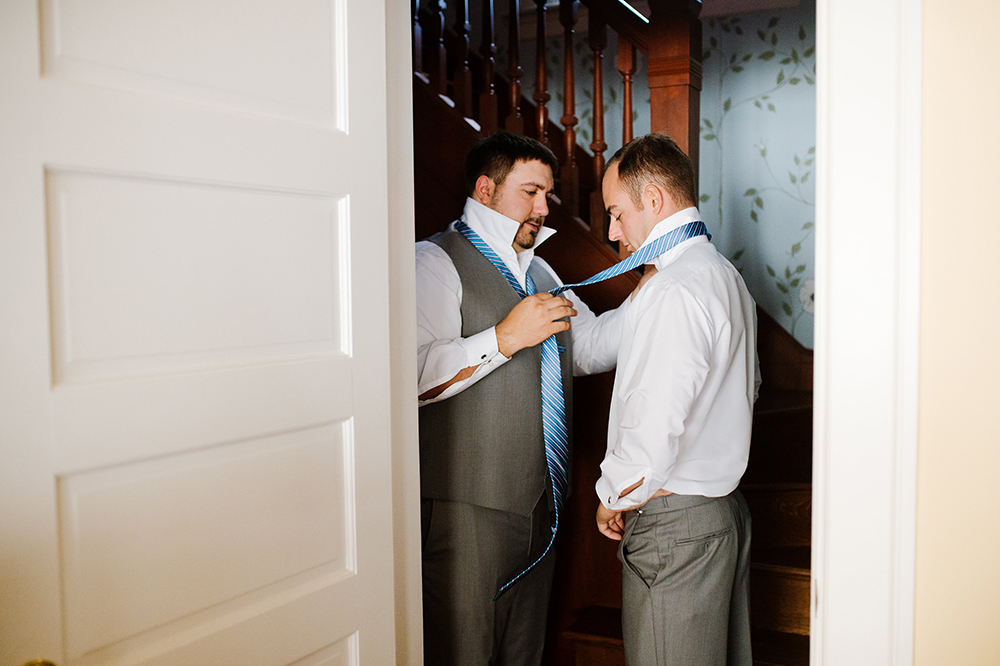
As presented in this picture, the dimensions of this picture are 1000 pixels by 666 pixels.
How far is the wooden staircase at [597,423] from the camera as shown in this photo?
2.46 meters

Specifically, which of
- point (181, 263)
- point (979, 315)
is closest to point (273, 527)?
point (181, 263)

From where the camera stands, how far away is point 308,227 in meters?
1.39

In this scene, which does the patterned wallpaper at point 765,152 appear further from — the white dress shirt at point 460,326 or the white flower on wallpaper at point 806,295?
the white dress shirt at point 460,326

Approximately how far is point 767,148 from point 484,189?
6.89 ft

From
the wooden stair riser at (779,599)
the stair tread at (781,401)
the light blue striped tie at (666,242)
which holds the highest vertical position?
the light blue striped tie at (666,242)

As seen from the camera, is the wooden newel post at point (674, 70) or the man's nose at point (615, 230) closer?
the man's nose at point (615, 230)

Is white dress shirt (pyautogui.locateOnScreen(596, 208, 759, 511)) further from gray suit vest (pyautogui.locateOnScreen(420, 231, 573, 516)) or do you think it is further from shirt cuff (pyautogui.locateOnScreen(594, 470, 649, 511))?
gray suit vest (pyautogui.locateOnScreen(420, 231, 573, 516))

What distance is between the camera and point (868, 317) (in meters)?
1.02

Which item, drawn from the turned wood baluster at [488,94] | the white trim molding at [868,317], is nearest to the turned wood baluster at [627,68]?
the turned wood baluster at [488,94]

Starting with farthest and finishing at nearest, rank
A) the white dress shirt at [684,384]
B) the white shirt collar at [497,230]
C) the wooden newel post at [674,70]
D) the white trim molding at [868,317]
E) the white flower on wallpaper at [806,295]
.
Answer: the white flower on wallpaper at [806,295]
the wooden newel post at [674,70]
the white shirt collar at [497,230]
the white dress shirt at [684,384]
the white trim molding at [868,317]

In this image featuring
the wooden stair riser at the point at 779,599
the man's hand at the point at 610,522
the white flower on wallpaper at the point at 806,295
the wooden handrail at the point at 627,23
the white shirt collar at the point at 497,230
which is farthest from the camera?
the white flower on wallpaper at the point at 806,295

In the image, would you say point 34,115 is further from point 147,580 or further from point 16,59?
point 147,580

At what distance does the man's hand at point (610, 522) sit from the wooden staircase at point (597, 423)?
0.48m

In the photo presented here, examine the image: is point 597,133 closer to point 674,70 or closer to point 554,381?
point 674,70
